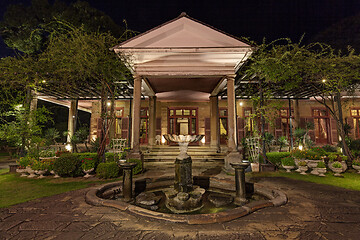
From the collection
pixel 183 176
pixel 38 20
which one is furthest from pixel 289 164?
pixel 38 20

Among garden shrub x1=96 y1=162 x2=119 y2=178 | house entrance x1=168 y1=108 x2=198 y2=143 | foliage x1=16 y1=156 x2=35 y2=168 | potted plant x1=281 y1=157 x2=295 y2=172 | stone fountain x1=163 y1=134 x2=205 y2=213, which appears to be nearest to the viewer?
stone fountain x1=163 y1=134 x2=205 y2=213

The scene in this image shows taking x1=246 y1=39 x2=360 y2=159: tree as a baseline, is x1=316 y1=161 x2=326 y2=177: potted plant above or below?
below

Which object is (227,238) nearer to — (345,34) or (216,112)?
(216,112)

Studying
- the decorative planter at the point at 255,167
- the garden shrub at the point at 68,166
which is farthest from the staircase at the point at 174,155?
the garden shrub at the point at 68,166

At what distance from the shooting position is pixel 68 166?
17.4ft

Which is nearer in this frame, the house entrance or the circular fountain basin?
the circular fountain basin

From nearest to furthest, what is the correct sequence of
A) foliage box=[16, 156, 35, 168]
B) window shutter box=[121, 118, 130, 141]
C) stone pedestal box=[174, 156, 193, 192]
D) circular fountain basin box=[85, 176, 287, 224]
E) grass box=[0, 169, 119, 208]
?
circular fountain basin box=[85, 176, 287, 224], grass box=[0, 169, 119, 208], stone pedestal box=[174, 156, 193, 192], foliage box=[16, 156, 35, 168], window shutter box=[121, 118, 130, 141]

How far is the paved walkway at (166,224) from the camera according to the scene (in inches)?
83.4

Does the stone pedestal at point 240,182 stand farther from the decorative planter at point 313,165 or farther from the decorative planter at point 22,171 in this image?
the decorative planter at point 22,171

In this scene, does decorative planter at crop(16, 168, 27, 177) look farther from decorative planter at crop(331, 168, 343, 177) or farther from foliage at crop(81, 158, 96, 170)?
decorative planter at crop(331, 168, 343, 177)

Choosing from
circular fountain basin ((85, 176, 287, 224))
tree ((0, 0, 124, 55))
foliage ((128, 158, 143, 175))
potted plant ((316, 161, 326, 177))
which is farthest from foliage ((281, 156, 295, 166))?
tree ((0, 0, 124, 55))

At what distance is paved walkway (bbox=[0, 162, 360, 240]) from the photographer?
6.95ft

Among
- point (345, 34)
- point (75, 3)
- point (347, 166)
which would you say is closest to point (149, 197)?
point (347, 166)

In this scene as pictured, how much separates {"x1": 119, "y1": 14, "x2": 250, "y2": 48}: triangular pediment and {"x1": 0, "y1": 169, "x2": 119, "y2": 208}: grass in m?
4.54
